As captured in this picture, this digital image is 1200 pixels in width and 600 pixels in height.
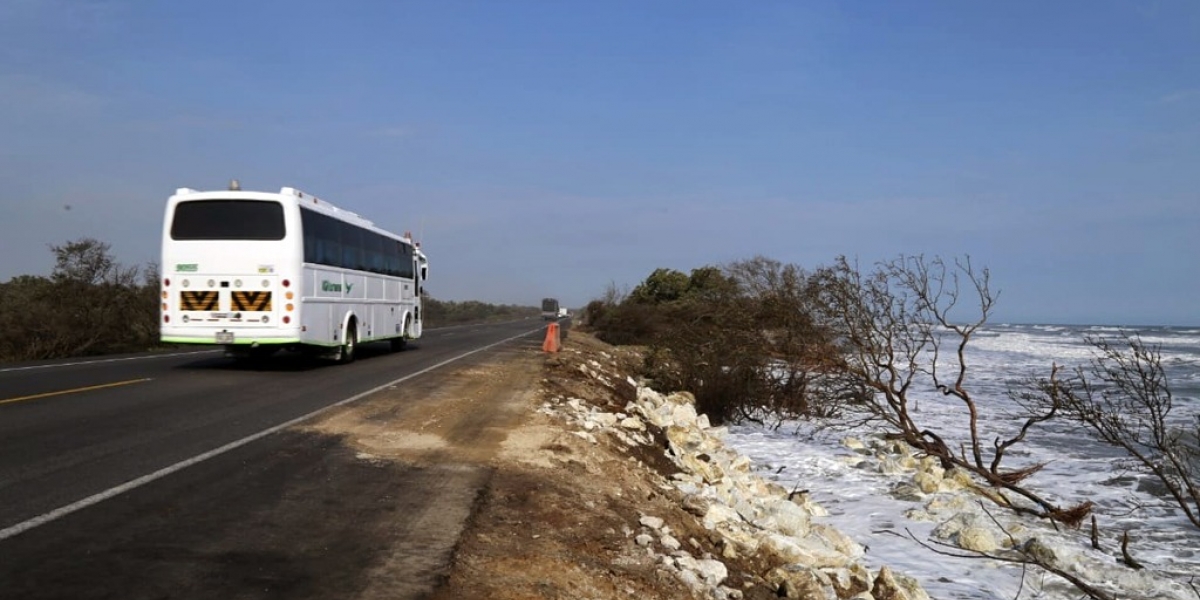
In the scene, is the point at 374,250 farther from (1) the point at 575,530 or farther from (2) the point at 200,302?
(1) the point at 575,530

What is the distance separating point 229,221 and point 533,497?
1117 cm

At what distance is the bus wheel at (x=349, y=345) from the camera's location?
19.3 m

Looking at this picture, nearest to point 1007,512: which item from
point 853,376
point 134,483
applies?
point 853,376

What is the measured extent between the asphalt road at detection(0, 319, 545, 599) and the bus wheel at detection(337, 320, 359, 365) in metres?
6.36

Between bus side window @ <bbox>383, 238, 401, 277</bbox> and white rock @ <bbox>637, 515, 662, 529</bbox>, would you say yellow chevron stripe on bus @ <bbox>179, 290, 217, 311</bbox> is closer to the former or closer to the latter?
bus side window @ <bbox>383, 238, 401, 277</bbox>

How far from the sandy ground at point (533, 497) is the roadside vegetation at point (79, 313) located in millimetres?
12691

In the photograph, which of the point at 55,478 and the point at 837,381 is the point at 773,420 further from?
the point at 55,478

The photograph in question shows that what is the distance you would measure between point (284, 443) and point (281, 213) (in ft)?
26.7

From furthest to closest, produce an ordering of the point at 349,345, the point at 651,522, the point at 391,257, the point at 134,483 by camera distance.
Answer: the point at 391,257, the point at 349,345, the point at 651,522, the point at 134,483

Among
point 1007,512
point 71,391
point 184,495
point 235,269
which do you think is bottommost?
point 1007,512

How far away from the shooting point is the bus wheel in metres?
19.3

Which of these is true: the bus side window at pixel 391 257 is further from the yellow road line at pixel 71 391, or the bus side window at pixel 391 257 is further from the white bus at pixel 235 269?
the yellow road line at pixel 71 391

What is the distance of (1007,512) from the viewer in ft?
40.8

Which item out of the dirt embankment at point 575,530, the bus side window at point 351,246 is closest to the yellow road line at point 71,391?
the bus side window at point 351,246
